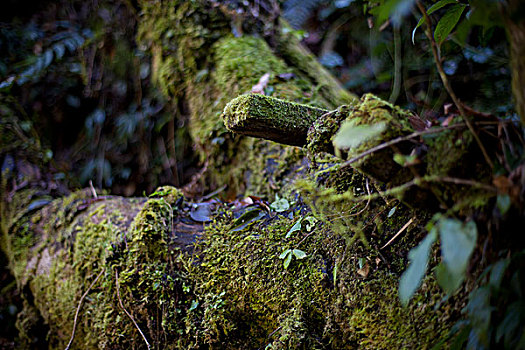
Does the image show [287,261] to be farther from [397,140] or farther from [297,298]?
[397,140]

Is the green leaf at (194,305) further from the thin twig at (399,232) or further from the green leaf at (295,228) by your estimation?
the thin twig at (399,232)

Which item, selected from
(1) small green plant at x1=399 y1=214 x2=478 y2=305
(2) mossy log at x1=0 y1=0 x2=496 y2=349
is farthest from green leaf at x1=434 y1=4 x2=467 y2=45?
(1) small green plant at x1=399 y1=214 x2=478 y2=305

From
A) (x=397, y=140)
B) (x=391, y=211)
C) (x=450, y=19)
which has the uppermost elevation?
(x=450, y=19)

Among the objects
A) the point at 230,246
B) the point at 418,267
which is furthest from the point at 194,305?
the point at 418,267

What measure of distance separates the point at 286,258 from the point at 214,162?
113 centimetres

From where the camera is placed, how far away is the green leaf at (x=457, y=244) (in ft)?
1.69

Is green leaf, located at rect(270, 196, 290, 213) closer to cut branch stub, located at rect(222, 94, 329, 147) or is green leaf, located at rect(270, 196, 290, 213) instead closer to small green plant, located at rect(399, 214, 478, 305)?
cut branch stub, located at rect(222, 94, 329, 147)

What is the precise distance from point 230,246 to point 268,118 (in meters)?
0.49

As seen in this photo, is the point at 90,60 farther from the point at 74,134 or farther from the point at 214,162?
the point at 214,162

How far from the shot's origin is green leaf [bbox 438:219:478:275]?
52 centimetres

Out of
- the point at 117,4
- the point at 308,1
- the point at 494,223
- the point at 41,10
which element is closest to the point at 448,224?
the point at 494,223

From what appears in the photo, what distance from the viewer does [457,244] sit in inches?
→ 21.2

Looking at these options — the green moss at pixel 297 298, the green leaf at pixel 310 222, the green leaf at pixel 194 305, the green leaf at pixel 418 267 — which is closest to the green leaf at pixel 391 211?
the green moss at pixel 297 298

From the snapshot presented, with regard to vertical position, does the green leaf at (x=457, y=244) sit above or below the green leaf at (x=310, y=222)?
above
